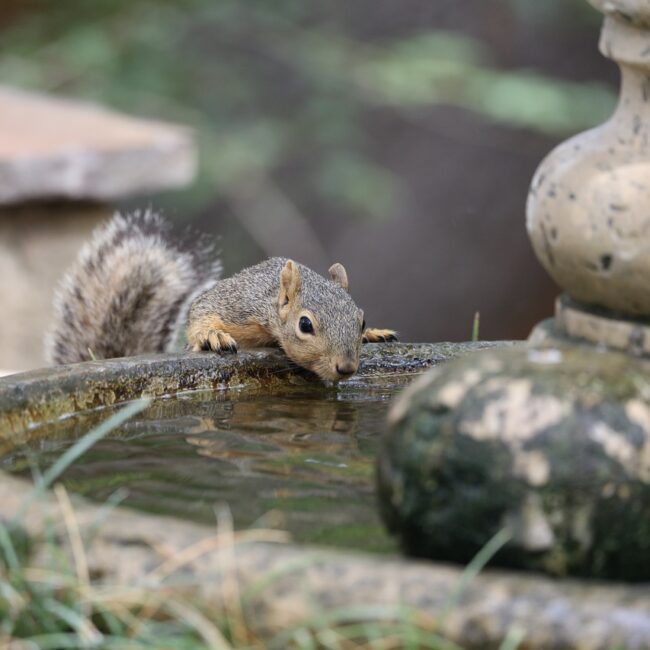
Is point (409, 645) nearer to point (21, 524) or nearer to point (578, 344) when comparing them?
point (21, 524)

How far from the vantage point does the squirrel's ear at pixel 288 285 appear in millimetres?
2986

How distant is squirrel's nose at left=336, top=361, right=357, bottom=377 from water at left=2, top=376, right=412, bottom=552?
0.29 ft

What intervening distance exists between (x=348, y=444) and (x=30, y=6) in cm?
606

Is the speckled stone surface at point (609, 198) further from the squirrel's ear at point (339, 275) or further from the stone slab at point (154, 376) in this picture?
the squirrel's ear at point (339, 275)

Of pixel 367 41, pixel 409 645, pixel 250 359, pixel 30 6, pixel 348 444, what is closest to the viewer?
pixel 409 645

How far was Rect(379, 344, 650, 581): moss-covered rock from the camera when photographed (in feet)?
4.38

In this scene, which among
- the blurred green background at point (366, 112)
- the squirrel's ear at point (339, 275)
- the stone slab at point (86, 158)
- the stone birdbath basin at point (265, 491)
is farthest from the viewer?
the blurred green background at point (366, 112)

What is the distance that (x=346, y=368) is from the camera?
8.58 feet

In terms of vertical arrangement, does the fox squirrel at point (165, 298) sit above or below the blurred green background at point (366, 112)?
below

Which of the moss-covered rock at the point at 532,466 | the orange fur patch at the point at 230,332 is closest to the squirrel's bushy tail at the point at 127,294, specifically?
the orange fur patch at the point at 230,332

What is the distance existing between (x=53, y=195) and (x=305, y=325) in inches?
87.4

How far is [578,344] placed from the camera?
1.66 metres

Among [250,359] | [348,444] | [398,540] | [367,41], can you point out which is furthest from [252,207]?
[398,540]

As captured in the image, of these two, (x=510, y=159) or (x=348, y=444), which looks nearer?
(x=348, y=444)
